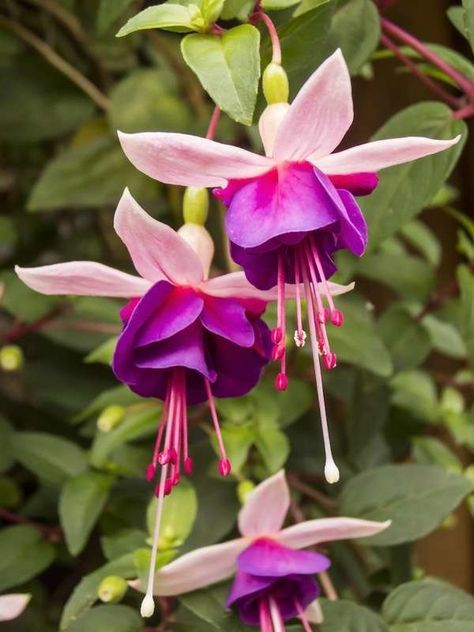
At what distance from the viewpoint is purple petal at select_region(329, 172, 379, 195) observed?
1.78ft

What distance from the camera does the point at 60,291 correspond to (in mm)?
603

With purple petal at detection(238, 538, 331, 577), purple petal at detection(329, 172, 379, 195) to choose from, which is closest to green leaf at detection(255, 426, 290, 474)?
purple petal at detection(238, 538, 331, 577)

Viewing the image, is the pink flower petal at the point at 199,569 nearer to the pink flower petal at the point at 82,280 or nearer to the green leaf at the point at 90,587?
the green leaf at the point at 90,587

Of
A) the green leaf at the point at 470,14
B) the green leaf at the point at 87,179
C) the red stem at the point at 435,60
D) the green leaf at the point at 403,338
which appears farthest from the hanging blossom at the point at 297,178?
the green leaf at the point at 87,179

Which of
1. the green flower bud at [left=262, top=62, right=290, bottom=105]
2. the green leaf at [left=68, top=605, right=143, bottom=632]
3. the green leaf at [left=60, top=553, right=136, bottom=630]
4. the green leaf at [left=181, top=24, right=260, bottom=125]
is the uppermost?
the green leaf at [left=181, top=24, right=260, bottom=125]

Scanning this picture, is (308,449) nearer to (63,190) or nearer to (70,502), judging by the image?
(70,502)

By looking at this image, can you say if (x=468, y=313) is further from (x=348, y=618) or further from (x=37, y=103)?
(x=37, y=103)

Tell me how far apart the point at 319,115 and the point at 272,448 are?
414 mm

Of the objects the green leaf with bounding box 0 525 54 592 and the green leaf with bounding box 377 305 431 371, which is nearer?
the green leaf with bounding box 0 525 54 592

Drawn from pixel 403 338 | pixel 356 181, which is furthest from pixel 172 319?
pixel 403 338

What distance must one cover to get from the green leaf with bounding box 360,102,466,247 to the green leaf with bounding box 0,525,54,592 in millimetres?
478

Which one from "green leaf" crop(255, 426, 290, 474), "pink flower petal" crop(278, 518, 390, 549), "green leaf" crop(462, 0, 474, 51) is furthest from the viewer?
"green leaf" crop(255, 426, 290, 474)

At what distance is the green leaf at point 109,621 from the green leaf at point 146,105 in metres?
0.69

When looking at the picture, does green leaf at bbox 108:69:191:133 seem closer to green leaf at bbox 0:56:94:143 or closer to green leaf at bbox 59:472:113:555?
green leaf at bbox 0:56:94:143
